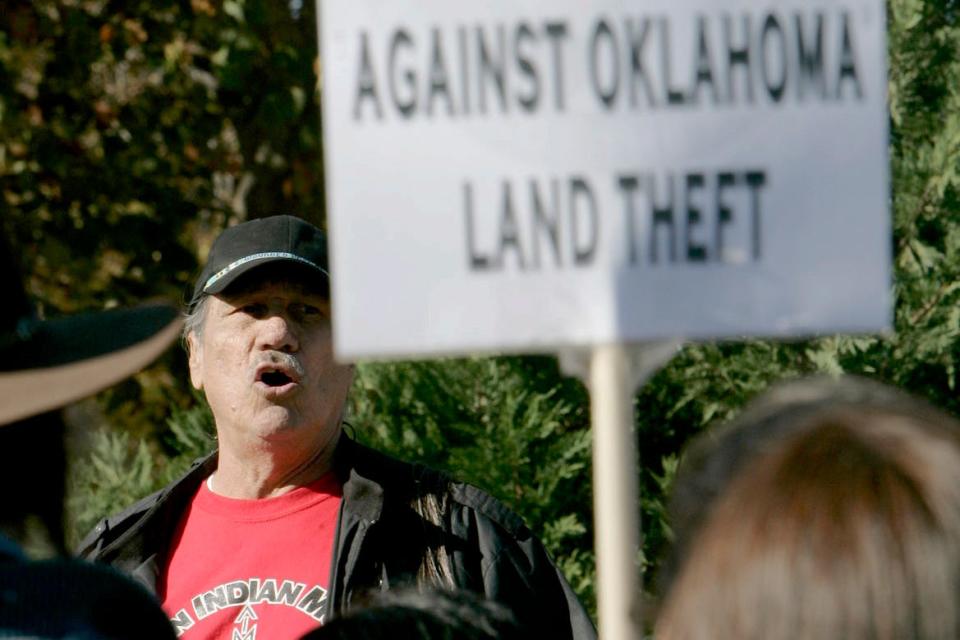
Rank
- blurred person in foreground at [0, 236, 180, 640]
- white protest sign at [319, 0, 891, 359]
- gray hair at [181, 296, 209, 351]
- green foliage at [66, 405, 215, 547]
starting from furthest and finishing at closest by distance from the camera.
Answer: green foliage at [66, 405, 215, 547] → gray hair at [181, 296, 209, 351] → white protest sign at [319, 0, 891, 359] → blurred person in foreground at [0, 236, 180, 640]

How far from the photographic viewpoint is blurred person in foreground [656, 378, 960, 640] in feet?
3.77

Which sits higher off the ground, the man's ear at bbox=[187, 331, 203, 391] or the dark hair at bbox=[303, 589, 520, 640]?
the man's ear at bbox=[187, 331, 203, 391]

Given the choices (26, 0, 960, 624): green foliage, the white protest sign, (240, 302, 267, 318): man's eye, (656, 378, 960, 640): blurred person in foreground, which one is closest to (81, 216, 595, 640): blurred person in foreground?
(240, 302, 267, 318): man's eye

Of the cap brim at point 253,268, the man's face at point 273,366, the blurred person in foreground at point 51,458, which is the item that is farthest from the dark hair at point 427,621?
the cap brim at point 253,268

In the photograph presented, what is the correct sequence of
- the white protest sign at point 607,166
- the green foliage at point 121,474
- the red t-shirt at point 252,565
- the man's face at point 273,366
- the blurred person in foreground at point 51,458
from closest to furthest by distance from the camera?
the blurred person in foreground at point 51,458
the white protest sign at point 607,166
the red t-shirt at point 252,565
the man's face at point 273,366
the green foliage at point 121,474

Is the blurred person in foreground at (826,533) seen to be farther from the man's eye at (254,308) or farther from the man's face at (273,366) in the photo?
the man's eye at (254,308)

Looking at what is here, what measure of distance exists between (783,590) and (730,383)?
2.89 metres

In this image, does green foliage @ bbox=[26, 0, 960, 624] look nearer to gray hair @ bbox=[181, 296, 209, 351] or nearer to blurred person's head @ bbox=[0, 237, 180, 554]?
gray hair @ bbox=[181, 296, 209, 351]

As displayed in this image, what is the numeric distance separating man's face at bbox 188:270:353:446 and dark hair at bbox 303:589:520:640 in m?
1.38

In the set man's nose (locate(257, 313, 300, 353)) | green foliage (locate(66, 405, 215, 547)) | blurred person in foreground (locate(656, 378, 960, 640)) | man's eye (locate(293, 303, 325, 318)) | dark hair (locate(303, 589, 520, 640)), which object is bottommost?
green foliage (locate(66, 405, 215, 547))

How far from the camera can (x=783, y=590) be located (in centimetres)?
117

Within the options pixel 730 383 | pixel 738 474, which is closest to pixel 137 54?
pixel 730 383

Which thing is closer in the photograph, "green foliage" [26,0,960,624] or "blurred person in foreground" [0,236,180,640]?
"blurred person in foreground" [0,236,180,640]

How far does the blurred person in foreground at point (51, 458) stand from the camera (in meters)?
1.37
